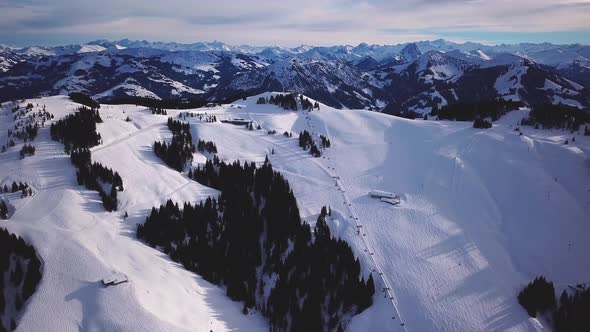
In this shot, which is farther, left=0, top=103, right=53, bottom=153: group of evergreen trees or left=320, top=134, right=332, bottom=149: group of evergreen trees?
left=320, top=134, right=332, bottom=149: group of evergreen trees

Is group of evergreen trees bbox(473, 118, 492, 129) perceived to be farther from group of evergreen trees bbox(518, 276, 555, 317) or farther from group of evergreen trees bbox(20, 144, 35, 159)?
group of evergreen trees bbox(20, 144, 35, 159)

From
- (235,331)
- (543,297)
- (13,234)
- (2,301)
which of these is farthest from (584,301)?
(13,234)

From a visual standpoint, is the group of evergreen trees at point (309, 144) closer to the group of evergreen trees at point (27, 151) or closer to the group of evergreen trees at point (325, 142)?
the group of evergreen trees at point (325, 142)

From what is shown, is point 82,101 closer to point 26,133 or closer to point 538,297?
point 26,133

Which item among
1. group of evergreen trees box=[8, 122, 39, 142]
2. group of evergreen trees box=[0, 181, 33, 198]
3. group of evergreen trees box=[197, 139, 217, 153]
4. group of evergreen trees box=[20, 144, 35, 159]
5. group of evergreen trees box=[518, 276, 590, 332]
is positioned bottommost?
group of evergreen trees box=[518, 276, 590, 332]

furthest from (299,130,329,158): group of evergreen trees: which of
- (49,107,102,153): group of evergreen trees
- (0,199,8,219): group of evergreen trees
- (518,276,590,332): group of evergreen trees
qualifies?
(0,199,8,219): group of evergreen trees

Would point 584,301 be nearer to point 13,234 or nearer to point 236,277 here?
point 236,277

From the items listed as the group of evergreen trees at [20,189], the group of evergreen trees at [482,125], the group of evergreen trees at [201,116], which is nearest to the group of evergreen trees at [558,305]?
the group of evergreen trees at [482,125]
